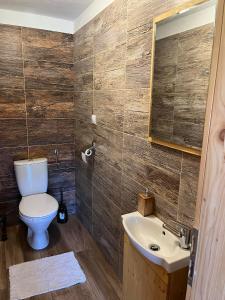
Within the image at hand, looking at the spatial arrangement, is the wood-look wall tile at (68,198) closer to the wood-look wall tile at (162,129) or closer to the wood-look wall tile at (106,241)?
the wood-look wall tile at (106,241)

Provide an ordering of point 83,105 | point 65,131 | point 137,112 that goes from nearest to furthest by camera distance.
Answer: point 137,112, point 83,105, point 65,131

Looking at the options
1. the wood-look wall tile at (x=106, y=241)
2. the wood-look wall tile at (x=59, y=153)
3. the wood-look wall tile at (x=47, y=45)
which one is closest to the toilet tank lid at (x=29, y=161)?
the wood-look wall tile at (x=59, y=153)

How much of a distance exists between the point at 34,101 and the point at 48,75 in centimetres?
34

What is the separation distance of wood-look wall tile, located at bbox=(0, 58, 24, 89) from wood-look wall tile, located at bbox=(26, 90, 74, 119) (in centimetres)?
15

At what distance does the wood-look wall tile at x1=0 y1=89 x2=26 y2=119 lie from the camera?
2539 millimetres

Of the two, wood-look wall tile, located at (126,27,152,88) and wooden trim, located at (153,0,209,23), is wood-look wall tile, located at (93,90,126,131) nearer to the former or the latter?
wood-look wall tile, located at (126,27,152,88)

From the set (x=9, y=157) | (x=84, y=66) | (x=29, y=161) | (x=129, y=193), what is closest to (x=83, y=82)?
(x=84, y=66)

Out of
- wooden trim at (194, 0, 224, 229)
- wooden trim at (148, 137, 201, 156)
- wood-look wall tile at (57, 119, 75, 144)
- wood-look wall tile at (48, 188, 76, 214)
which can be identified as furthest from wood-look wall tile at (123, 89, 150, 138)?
wood-look wall tile at (48, 188, 76, 214)

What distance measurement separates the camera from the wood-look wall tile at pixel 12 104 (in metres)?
2.54

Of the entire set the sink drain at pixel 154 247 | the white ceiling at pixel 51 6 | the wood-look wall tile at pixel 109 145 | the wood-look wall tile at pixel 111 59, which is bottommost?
the sink drain at pixel 154 247

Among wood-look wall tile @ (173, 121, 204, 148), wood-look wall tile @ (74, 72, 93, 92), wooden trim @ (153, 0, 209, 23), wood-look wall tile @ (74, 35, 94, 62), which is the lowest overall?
wood-look wall tile @ (173, 121, 204, 148)

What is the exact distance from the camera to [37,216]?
87.8 inches

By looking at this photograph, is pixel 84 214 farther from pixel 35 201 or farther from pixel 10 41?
pixel 10 41

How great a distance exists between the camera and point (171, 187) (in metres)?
1.36
